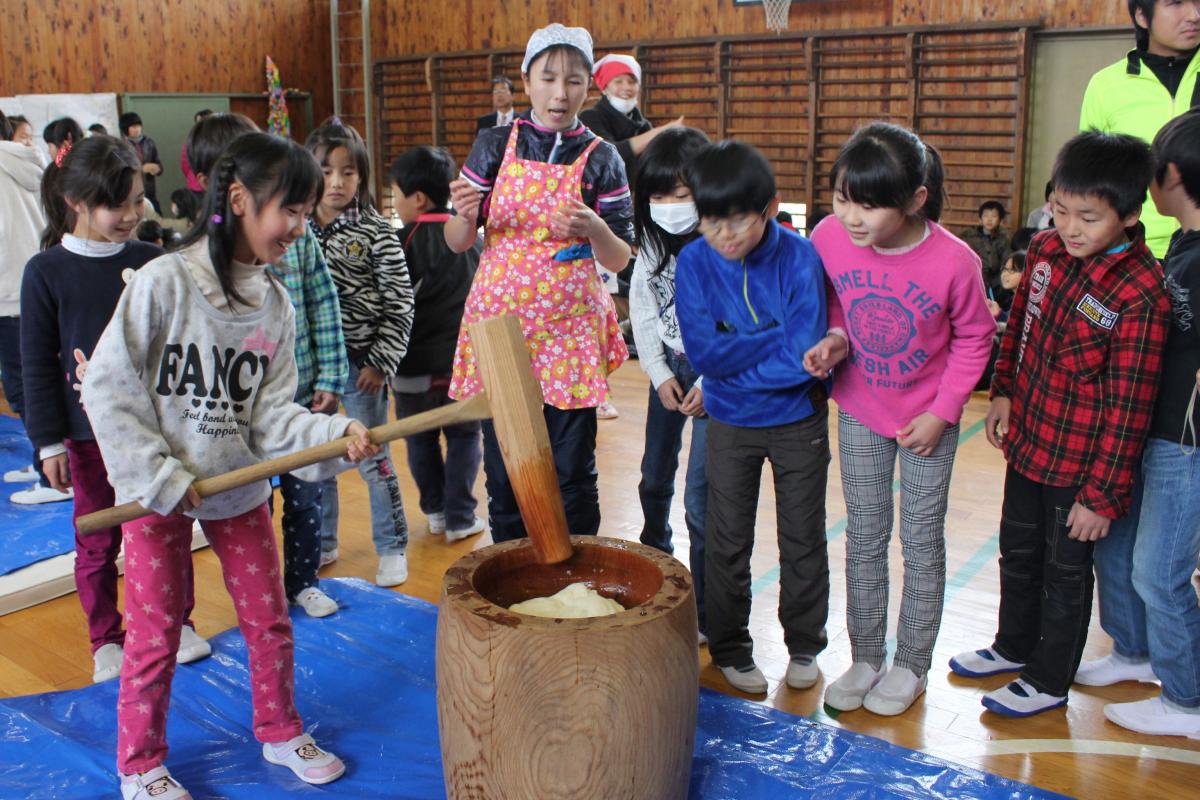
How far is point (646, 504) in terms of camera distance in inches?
108

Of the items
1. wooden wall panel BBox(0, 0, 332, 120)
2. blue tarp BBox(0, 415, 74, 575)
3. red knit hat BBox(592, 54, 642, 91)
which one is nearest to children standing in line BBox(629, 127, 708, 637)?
blue tarp BBox(0, 415, 74, 575)

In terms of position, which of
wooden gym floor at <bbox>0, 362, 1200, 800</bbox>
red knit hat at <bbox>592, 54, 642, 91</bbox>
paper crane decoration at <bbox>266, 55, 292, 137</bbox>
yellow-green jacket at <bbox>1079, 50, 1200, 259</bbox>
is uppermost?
paper crane decoration at <bbox>266, 55, 292, 137</bbox>

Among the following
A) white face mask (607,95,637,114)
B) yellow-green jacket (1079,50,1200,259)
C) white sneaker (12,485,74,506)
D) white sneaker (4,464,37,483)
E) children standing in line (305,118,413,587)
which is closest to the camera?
yellow-green jacket (1079,50,1200,259)

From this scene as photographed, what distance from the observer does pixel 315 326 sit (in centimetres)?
257

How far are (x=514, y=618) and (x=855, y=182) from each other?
3.62 ft

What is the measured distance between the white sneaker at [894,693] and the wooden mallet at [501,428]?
1006 millimetres

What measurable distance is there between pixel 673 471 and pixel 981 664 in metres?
0.88

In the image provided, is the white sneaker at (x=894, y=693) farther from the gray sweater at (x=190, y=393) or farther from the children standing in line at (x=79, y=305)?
the children standing in line at (x=79, y=305)

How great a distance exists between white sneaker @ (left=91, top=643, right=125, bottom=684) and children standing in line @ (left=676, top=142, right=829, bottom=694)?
140 cm

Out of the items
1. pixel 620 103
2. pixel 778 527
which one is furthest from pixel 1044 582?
pixel 620 103

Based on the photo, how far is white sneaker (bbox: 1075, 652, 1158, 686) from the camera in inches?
95.0

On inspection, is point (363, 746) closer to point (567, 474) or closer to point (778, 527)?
point (567, 474)

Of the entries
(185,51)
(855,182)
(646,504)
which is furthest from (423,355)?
(185,51)

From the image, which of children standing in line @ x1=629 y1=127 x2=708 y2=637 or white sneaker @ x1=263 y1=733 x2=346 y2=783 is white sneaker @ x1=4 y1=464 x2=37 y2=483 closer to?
white sneaker @ x1=263 y1=733 x2=346 y2=783
